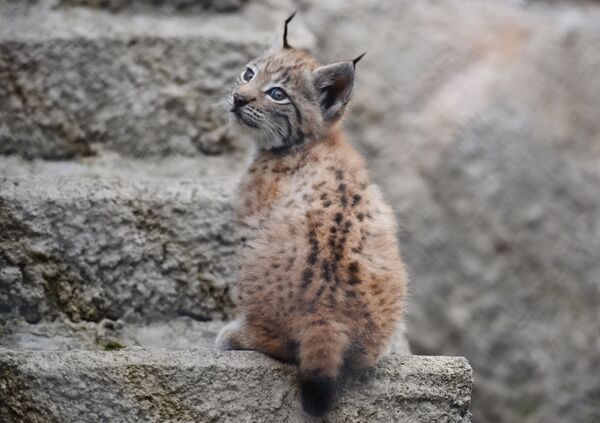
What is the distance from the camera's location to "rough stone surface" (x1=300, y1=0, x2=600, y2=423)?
570 centimetres

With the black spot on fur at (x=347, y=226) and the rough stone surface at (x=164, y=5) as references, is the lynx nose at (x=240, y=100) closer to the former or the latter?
the black spot on fur at (x=347, y=226)

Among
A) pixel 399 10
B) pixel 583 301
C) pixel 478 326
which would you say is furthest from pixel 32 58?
pixel 583 301

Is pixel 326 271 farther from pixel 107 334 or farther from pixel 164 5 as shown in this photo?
pixel 164 5

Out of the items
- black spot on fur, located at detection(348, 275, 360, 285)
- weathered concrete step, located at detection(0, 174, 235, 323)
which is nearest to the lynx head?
weathered concrete step, located at detection(0, 174, 235, 323)

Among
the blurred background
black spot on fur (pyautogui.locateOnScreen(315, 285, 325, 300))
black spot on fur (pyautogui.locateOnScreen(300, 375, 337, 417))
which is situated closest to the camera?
black spot on fur (pyautogui.locateOnScreen(300, 375, 337, 417))

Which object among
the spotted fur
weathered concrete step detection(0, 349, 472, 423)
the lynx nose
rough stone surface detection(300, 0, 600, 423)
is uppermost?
the lynx nose

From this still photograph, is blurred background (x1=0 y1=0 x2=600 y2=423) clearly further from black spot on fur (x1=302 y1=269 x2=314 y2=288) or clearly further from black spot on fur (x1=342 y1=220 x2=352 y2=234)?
black spot on fur (x1=302 y1=269 x2=314 y2=288)

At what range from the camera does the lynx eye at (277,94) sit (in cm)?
409

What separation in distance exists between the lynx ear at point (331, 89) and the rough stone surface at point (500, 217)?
5.36 ft

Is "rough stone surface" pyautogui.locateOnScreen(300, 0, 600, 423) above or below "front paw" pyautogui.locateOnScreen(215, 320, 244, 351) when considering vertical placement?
below

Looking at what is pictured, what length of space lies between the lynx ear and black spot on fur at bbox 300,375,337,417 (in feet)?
4.36

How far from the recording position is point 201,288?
4207 millimetres

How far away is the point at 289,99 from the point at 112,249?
92 centimetres

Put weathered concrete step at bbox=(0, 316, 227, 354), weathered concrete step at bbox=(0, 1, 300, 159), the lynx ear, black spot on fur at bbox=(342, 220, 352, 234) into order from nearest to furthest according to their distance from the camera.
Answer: black spot on fur at bbox=(342, 220, 352, 234) < weathered concrete step at bbox=(0, 316, 227, 354) < the lynx ear < weathered concrete step at bbox=(0, 1, 300, 159)
